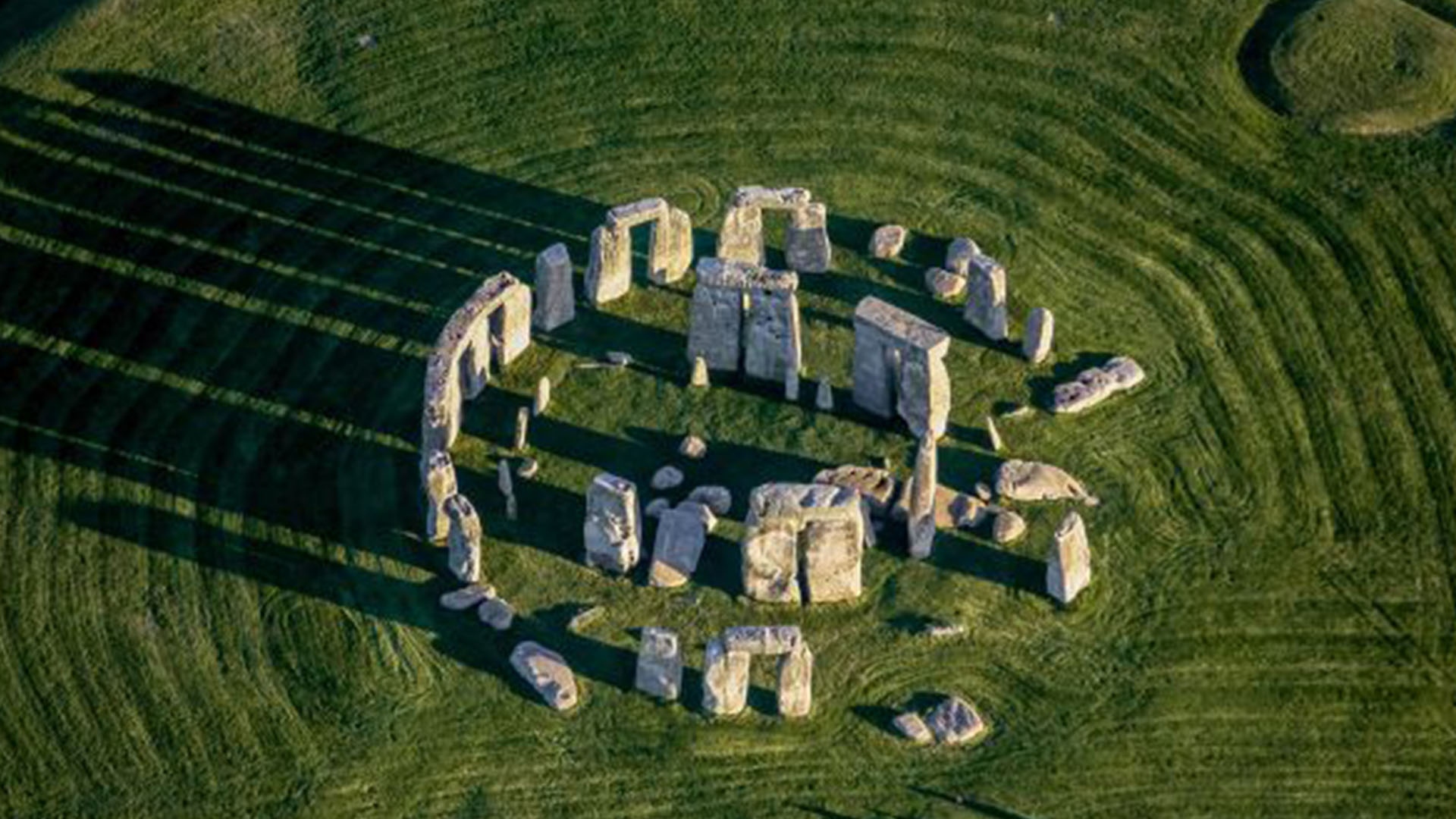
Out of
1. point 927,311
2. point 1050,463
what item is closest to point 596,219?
point 927,311

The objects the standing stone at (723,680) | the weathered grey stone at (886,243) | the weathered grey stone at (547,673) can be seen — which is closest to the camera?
the standing stone at (723,680)

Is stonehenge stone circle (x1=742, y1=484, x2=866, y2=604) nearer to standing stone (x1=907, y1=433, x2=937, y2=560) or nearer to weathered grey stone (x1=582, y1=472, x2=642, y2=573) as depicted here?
standing stone (x1=907, y1=433, x2=937, y2=560)

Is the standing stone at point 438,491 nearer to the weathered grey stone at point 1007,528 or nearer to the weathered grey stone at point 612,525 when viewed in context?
the weathered grey stone at point 612,525

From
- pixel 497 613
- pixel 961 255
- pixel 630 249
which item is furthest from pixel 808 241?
pixel 497 613

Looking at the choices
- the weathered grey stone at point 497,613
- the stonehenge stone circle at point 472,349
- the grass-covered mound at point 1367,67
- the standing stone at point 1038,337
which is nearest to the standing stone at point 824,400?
the standing stone at point 1038,337

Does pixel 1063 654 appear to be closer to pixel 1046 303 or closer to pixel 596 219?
pixel 1046 303
